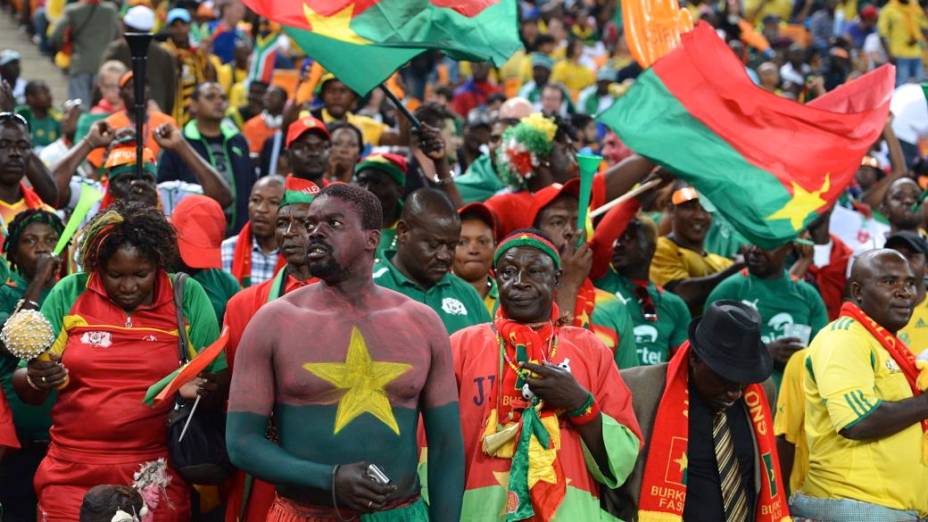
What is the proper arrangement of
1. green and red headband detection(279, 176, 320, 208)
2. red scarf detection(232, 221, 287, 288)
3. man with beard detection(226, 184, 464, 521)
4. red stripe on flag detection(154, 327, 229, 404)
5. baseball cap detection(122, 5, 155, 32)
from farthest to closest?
baseball cap detection(122, 5, 155, 32)
red scarf detection(232, 221, 287, 288)
green and red headband detection(279, 176, 320, 208)
red stripe on flag detection(154, 327, 229, 404)
man with beard detection(226, 184, 464, 521)

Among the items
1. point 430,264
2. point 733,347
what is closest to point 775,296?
point 733,347

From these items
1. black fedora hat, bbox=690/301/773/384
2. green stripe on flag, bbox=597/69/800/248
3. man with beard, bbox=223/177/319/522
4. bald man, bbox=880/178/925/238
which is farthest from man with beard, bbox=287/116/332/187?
bald man, bbox=880/178/925/238

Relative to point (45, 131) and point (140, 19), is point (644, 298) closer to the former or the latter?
point (140, 19)

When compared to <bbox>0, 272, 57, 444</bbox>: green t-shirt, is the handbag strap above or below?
above

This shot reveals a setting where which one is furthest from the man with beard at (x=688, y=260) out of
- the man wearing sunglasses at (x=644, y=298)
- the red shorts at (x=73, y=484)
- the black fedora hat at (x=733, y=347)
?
the red shorts at (x=73, y=484)

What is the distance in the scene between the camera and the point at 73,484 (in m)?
6.29

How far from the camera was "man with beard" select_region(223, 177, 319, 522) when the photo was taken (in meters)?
6.13

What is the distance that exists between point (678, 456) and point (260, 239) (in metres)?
3.32

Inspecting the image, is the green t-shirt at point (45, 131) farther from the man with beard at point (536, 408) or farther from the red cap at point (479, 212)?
the man with beard at point (536, 408)

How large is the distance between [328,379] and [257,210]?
379 centimetres

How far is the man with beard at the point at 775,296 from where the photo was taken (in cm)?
901

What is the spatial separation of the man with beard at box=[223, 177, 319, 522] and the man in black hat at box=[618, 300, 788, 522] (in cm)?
160

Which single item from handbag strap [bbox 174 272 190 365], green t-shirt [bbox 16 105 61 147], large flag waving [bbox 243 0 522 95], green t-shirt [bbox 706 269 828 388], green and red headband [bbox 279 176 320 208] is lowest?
green t-shirt [bbox 16 105 61 147]

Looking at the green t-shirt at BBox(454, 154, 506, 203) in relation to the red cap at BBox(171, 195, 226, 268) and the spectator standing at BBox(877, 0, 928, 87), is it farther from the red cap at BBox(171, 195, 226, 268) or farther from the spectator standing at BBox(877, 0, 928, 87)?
the spectator standing at BBox(877, 0, 928, 87)
